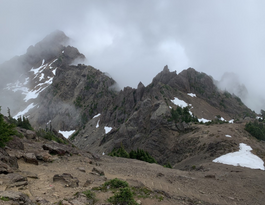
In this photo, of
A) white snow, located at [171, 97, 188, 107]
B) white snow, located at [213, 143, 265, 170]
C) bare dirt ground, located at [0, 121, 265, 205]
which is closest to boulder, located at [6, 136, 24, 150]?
bare dirt ground, located at [0, 121, 265, 205]

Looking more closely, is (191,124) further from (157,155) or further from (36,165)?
(36,165)

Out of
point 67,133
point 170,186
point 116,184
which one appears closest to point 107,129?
point 67,133

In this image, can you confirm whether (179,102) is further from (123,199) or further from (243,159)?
(123,199)

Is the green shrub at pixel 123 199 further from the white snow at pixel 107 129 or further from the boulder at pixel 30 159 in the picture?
the white snow at pixel 107 129

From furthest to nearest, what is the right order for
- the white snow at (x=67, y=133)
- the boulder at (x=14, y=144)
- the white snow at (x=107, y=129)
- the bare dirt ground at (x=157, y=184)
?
the white snow at (x=67, y=133) → the white snow at (x=107, y=129) → the boulder at (x=14, y=144) → the bare dirt ground at (x=157, y=184)

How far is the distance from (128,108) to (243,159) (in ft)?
177

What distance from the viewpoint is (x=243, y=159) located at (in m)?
26.8

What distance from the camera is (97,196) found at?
8.55m

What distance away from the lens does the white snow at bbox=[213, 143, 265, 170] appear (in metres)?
25.4

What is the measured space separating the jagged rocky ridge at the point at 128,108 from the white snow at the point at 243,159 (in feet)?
28.2

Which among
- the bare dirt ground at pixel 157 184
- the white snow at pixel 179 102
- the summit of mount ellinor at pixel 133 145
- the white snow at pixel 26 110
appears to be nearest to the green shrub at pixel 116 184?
the summit of mount ellinor at pixel 133 145

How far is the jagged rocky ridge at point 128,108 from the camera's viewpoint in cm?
4784

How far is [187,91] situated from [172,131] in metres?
38.5

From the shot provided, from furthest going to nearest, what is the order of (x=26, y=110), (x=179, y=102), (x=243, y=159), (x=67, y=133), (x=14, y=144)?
(x=26, y=110) → (x=67, y=133) → (x=179, y=102) → (x=243, y=159) → (x=14, y=144)
